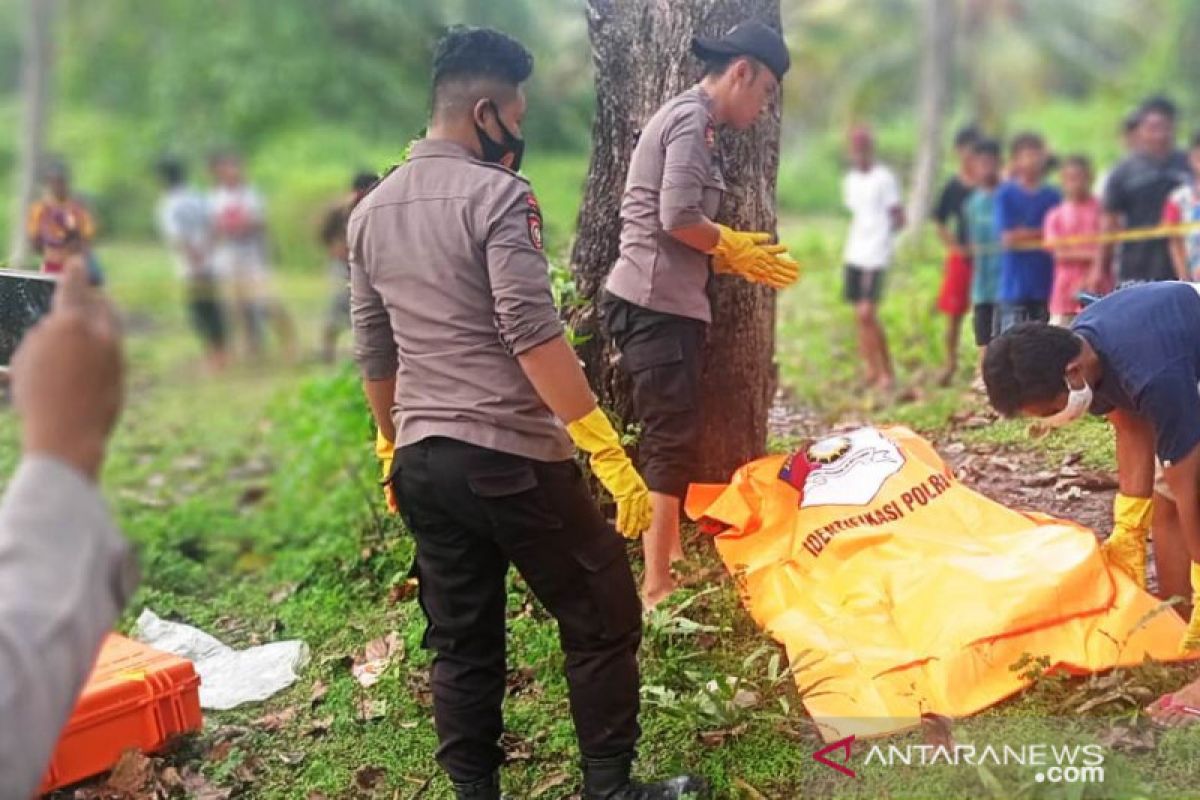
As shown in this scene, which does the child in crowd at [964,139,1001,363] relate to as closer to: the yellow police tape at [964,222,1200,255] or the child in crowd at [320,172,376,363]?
the yellow police tape at [964,222,1200,255]

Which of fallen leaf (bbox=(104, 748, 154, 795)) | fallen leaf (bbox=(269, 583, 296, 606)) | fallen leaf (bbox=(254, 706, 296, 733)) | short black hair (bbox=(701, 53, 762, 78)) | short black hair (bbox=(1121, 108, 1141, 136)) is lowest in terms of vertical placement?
fallen leaf (bbox=(104, 748, 154, 795))

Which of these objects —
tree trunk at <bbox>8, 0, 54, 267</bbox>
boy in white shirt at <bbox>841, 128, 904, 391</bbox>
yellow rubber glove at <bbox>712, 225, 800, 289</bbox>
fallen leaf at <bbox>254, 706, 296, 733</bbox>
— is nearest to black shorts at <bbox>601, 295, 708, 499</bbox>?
yellow rubber glove at <bbox>712, 225, 800, 289</bbox>

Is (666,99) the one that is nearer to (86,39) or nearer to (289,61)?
(289,61)

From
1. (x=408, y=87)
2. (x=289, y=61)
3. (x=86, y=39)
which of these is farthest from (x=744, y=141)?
(x=86, y=39)

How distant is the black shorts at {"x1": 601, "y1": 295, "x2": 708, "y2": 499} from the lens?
3.96 metres

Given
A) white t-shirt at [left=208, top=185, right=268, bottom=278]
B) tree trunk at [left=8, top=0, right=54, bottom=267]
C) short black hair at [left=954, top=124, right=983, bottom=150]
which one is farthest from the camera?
tree trunk at [left=8, top=0, right=54, bottom=267]

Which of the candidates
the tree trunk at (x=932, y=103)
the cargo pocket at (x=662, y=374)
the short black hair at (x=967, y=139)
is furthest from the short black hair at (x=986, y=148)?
the tree trunk at (x=932, y=103)

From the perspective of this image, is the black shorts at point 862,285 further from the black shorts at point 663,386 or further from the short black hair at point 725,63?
the short black hair at point 725,63

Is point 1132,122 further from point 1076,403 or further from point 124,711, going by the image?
point 124,711

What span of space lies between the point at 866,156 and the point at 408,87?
50.3 ft

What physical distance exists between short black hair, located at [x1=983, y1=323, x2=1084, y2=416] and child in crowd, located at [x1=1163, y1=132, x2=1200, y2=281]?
144 inches

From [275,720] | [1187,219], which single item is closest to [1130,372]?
[275,720]

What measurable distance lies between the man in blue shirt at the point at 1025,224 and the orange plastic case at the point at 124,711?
11.8 feet

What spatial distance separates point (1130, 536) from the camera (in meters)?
3.61
